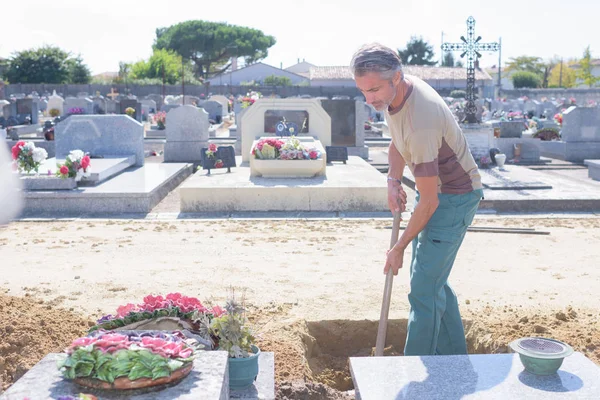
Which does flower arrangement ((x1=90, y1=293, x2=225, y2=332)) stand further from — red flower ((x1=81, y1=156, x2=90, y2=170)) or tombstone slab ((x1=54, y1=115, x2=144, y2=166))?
tombstone slab ((x1=54, y1=115, x2=144, y2=166))

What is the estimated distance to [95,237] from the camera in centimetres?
820

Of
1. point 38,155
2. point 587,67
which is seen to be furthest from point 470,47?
point 587,67

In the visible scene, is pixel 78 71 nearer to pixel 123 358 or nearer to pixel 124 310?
pixel 124 310

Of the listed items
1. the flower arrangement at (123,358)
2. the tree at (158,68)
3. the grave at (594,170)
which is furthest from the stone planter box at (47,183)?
the tree at (158,68)

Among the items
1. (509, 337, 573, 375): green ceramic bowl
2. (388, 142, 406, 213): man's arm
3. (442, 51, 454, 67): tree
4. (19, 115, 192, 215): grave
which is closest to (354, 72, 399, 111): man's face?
(388, 142, 406, 213): man's arm

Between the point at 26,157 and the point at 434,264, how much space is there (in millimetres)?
8225

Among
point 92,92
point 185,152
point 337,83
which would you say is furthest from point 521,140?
point 337,83

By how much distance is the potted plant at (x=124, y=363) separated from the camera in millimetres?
2678

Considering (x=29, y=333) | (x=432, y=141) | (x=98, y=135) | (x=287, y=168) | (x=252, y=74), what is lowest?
(x=29, y=333)

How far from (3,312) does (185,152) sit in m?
11.0

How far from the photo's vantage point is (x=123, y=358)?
2.73 metres

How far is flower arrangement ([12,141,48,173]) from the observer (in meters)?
10.2

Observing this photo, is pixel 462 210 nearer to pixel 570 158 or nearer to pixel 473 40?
pixel 473 40

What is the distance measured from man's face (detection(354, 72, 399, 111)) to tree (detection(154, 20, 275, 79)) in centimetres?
7754
